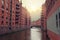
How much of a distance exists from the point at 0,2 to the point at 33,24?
4756 inches

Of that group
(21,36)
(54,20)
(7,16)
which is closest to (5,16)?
(7,16)

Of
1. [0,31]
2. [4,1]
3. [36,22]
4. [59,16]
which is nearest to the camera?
[59,16]

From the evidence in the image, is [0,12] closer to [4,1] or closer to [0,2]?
[0,2]

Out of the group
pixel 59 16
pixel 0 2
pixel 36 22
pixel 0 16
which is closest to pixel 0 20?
pixel 0 16

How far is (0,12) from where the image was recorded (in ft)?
152

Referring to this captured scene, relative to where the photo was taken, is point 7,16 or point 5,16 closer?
point 5,16

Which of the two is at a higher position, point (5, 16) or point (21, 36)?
point (5, 16)

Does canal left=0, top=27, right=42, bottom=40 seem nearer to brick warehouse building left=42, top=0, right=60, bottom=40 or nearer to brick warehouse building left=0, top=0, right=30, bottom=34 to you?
brick warehouse building left=0, top=0, right=30, bottom=34

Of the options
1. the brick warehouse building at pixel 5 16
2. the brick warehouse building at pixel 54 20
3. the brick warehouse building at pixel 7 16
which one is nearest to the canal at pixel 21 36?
the brick warehouse building at pixel 7 16

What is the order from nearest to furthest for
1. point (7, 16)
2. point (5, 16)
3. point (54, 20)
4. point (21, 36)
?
point (54, 20), point (21, 36), point (5, 16), point (7, 16)

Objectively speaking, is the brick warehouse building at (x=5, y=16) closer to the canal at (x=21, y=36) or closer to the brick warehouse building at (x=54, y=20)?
the canal at (x=21, y=36)

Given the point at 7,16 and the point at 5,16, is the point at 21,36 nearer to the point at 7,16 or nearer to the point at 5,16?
the point at 5,16

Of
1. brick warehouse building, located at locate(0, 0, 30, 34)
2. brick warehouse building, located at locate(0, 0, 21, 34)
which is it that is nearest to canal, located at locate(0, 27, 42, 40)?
brick warehouse building, located at locate(0, 0, 30, 34)

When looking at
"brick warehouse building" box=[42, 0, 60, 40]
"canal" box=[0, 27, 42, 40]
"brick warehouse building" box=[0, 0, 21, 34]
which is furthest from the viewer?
"brick warehouse building" box=[0, 0, 21, 34]
